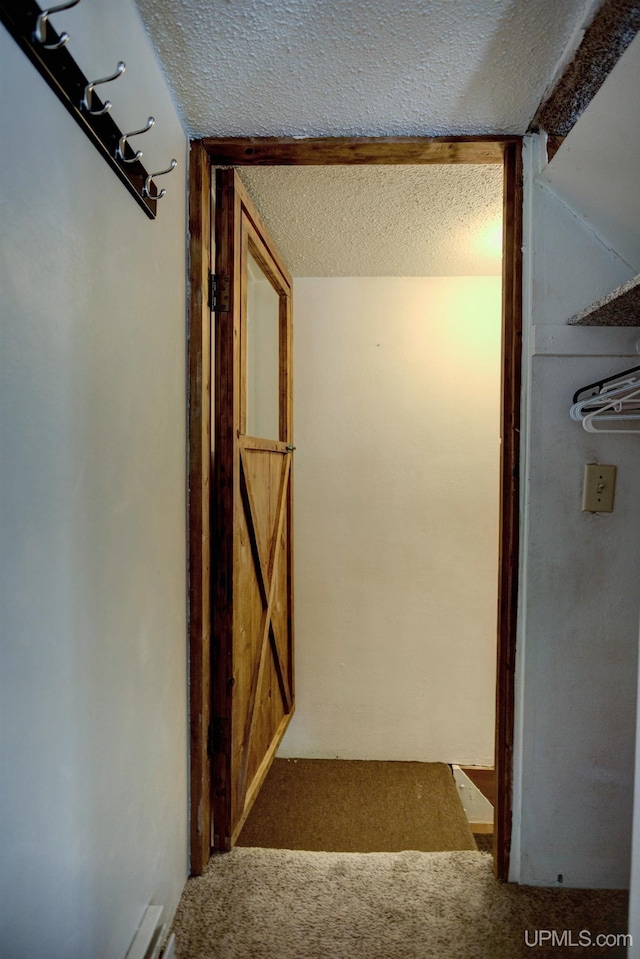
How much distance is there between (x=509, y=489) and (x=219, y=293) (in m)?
1.08

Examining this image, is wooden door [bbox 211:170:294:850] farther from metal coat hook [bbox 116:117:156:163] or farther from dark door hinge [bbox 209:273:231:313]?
metal coat hook [bbox 116:117:156:163]

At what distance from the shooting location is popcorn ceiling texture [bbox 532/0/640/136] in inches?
41.6

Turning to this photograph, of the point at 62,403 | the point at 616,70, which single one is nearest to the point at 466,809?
the point at 62,403

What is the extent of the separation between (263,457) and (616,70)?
1.51 m

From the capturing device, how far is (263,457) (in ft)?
6.69

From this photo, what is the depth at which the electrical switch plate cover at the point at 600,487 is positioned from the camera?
146 cm

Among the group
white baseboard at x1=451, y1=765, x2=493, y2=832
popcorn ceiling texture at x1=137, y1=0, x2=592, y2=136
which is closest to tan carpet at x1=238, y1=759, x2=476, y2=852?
white baseboard at x1=451, y1=765, x2=493, y2=832

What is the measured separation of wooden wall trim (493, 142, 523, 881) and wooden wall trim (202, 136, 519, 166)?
0.33 ft

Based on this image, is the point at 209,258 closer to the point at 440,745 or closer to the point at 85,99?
the point at 85,99

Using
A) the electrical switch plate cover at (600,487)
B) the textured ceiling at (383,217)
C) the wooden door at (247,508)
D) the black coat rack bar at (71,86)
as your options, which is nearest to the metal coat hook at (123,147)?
the black coat rack bar at (71,86)

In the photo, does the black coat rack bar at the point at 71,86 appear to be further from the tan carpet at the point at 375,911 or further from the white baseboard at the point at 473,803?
the white baseboard at the point at 473,803

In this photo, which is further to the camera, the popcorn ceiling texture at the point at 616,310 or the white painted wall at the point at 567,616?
the white painted wall at the point at 567,616

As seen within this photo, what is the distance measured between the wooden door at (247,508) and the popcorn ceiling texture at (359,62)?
13.1 inches

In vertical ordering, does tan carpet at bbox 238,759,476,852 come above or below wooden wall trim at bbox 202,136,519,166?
below
